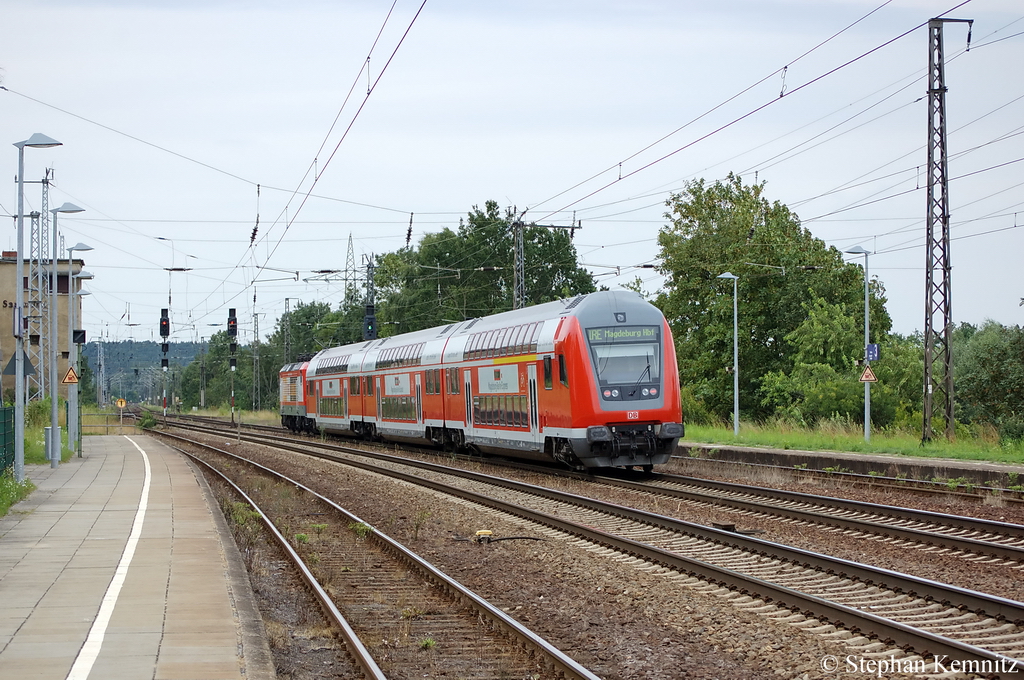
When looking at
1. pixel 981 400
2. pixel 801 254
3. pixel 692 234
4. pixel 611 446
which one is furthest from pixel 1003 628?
pixel 692 234

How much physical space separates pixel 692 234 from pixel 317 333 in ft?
163

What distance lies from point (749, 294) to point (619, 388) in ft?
103

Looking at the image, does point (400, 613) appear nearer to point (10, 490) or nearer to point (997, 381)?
point (10, 490)

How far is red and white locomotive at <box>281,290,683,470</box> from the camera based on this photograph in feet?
71.6

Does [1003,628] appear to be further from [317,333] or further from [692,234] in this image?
[317,333]

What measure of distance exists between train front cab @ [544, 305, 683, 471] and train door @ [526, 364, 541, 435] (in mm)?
1172

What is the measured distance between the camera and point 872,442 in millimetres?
28375

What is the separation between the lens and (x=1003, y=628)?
863 centimetres

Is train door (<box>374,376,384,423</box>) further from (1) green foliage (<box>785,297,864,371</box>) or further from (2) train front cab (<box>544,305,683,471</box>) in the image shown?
(2) train front cab (<box>544,305,683,471</box>)

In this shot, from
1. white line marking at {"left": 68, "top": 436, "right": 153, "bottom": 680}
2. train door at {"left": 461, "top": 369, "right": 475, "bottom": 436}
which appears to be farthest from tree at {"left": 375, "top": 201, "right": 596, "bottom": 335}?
white line marking at {"left": 68, "top": 436, "right": 153, "bottom": 680}

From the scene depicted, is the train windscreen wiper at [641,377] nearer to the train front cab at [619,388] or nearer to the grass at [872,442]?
the train front cab at [619,388]

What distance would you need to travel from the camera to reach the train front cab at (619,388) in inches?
851

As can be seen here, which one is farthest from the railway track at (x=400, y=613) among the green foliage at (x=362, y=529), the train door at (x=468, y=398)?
the train door at (x=468, y=398)

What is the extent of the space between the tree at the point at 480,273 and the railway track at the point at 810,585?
60.0 m
